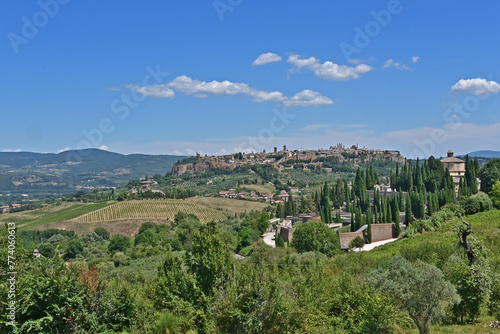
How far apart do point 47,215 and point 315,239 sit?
251 feet

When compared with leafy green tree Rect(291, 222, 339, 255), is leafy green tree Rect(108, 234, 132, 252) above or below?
below

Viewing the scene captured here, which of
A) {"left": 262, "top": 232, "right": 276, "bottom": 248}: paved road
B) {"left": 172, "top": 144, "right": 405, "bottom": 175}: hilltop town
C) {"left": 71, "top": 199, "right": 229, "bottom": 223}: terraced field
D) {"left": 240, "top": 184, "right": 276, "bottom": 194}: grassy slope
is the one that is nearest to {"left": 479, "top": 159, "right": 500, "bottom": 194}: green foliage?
{"left": 262, "top": 232, "right": 276, "bottom": 248}: paved road

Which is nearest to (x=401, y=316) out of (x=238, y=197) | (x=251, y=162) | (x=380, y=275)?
(x=380, y=275)

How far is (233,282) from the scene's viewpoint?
562 inches

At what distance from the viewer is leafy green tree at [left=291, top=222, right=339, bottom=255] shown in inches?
1492

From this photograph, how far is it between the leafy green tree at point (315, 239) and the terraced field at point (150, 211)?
132 feet

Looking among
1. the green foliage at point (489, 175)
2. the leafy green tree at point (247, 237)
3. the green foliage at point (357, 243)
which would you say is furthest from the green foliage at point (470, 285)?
the green foliage at point (489, 175)

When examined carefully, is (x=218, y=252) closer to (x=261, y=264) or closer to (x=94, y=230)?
(x=261, y=264)

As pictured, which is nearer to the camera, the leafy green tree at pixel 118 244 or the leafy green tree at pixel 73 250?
the leafy green tree at pixel 73 250

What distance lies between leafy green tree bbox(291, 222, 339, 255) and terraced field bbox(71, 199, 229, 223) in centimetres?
4030

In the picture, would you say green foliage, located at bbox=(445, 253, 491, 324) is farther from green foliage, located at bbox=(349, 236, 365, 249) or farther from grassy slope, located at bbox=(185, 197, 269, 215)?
grassy slope, located at bbox=(185, 197, 269, 215)

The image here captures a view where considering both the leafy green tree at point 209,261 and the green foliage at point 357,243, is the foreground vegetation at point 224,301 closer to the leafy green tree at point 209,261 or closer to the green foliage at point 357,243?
the leafy green tree at point 209,261

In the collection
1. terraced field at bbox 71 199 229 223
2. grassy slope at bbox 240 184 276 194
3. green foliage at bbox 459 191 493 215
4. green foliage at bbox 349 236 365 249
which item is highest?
green foliage at bbox 459 191 493 215

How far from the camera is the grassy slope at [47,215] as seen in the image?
8469 centimetres
